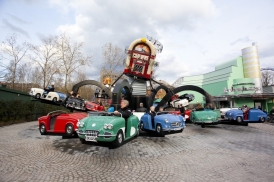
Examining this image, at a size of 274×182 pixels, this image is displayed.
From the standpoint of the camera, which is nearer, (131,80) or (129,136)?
(129,136)

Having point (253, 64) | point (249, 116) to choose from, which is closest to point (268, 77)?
point (253, 64)

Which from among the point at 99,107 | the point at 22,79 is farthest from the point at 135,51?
the point at 22,79

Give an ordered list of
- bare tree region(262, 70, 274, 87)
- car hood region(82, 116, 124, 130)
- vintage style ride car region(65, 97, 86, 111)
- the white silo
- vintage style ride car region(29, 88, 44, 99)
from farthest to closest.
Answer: bare tree region(262, 70, 274, 87) → the white silo → vintage style ride car region(65, 97, 86, 111) → vintage style ride car region(29, 88, 44, 99) → car hood region(82, 116, 124, 130)

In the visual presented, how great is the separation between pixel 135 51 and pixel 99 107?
5.19 metres

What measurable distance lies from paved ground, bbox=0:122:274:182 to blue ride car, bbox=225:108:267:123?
5619 millimetres

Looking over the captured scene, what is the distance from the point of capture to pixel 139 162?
557 cm

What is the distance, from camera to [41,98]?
1185cm

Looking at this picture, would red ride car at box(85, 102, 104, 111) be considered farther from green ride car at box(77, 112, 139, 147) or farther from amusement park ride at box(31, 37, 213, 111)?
green ride car at box(77, 112, 139, 147)

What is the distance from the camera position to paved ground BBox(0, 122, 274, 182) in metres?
4.51

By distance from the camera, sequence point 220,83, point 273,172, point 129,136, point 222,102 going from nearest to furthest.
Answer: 1. point 273,172
2. point 129,136
3. point 222,102
4. point 220,83

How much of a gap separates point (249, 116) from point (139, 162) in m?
11.1

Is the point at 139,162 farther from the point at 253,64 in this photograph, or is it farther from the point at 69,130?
the point at 253,64

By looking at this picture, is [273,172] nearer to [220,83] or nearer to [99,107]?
[99,107]

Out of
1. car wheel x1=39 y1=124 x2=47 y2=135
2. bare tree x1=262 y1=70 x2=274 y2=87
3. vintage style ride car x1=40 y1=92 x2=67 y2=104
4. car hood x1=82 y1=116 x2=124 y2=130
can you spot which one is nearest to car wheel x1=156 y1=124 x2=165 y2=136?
car hood x1=82 y1=116 x2=124 y2=130
